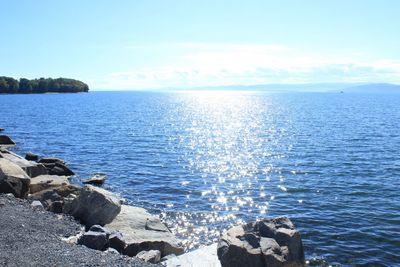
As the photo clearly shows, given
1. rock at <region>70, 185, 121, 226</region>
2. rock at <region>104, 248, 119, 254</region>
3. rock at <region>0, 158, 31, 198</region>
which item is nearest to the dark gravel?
rock at <region>104, 248, 119, 254</region>

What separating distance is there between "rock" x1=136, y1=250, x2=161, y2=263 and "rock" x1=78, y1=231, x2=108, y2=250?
1608 millimetres

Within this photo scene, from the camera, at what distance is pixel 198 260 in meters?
16.9

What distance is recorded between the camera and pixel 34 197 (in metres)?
25.7

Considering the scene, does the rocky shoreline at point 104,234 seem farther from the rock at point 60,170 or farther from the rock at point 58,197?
the rock at point 60,170

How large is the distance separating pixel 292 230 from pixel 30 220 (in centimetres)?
1232

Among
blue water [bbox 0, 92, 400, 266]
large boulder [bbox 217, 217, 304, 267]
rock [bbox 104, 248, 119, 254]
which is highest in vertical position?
large boulder [bbox 217, 217, 304, 267]

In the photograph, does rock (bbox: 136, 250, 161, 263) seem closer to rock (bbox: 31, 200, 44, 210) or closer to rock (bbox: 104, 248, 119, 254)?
rock (bbox: 104, 248, 119, 254)

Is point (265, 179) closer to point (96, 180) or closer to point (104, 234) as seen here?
point (96, 180)

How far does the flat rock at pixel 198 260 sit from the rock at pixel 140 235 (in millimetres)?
2082

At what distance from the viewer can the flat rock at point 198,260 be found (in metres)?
16.6

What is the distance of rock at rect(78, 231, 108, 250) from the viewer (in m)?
17.7

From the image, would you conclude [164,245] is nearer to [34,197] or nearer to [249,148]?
[34,197]

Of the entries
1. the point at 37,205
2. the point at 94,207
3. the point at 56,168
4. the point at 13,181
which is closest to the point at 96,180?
the point at 56,168

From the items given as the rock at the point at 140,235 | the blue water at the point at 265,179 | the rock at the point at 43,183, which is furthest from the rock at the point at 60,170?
the rock at the point at 140,235
